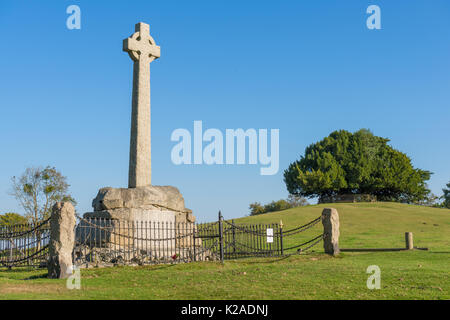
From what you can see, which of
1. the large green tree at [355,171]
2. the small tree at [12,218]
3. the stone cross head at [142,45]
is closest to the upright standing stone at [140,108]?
the stone cross head at [142,45]

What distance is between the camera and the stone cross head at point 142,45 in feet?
61.8

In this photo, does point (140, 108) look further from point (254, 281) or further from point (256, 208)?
point (256, 208)

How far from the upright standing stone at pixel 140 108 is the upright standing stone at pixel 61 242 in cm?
547

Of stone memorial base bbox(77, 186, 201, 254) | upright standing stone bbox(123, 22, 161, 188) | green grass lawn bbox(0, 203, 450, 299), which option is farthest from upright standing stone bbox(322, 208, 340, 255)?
upright standing stone bbox(123, 22, 161, 188)

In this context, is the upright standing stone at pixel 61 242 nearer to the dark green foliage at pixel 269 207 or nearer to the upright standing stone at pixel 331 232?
the upright standing stone at pixel 331 232

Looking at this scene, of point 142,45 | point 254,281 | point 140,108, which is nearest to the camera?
point 254,281

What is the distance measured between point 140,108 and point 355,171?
41182 mm

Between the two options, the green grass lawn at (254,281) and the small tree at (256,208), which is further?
the small tree at (256,208)

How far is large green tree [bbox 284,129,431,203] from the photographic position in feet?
178

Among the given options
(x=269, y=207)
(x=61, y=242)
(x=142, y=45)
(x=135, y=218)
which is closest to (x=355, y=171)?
(x=269, y=207)

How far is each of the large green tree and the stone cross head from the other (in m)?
36.7

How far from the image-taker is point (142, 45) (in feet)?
62.7
